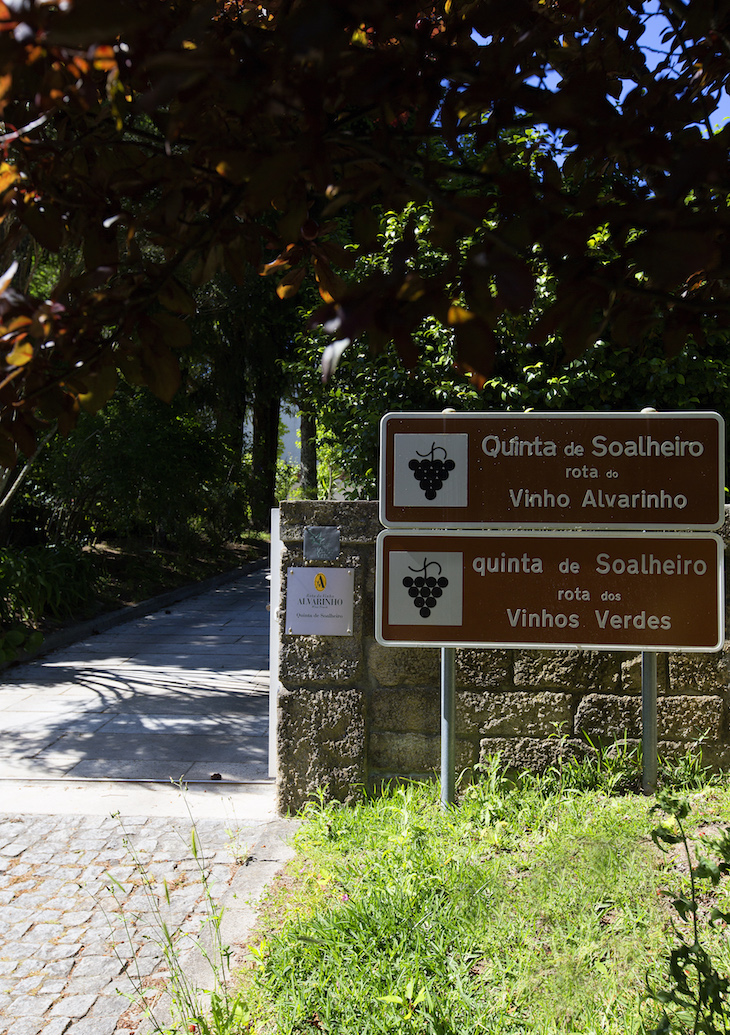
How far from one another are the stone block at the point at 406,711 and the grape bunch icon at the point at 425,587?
0.64 m

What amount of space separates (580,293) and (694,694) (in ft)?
11.0

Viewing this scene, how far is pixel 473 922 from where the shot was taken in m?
2.94

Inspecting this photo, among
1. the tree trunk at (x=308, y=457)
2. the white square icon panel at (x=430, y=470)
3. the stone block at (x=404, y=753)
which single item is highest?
the tree trunk at (x=308, y=457)

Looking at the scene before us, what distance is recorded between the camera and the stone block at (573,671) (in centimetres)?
427

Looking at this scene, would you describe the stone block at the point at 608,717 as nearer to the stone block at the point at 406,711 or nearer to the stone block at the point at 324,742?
the stone block at the point at 406,711

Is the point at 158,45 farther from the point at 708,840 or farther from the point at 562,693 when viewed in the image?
the point at 562,693

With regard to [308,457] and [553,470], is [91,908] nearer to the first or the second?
[553,470]

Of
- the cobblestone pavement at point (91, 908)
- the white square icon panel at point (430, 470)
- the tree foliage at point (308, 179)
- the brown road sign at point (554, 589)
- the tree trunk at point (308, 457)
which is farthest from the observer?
the tree trunk at point (308, 457)

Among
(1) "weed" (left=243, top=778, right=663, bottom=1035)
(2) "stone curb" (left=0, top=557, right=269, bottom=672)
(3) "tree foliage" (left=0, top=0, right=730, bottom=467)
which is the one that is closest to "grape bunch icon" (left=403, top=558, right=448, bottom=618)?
(1) "weed" (left=243, top=778, right=663, bottom=1035)

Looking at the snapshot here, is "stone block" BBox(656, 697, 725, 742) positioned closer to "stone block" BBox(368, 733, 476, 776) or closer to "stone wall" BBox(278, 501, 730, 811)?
"stone wall" BBox(278, 501, 730, 811)

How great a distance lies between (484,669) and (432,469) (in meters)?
1.08

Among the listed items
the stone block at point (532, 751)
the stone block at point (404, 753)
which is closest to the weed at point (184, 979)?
the stone block at point (404, 753)

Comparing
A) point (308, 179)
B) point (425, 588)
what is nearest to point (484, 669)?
point (425, 588)

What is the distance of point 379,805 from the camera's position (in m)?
4.10
